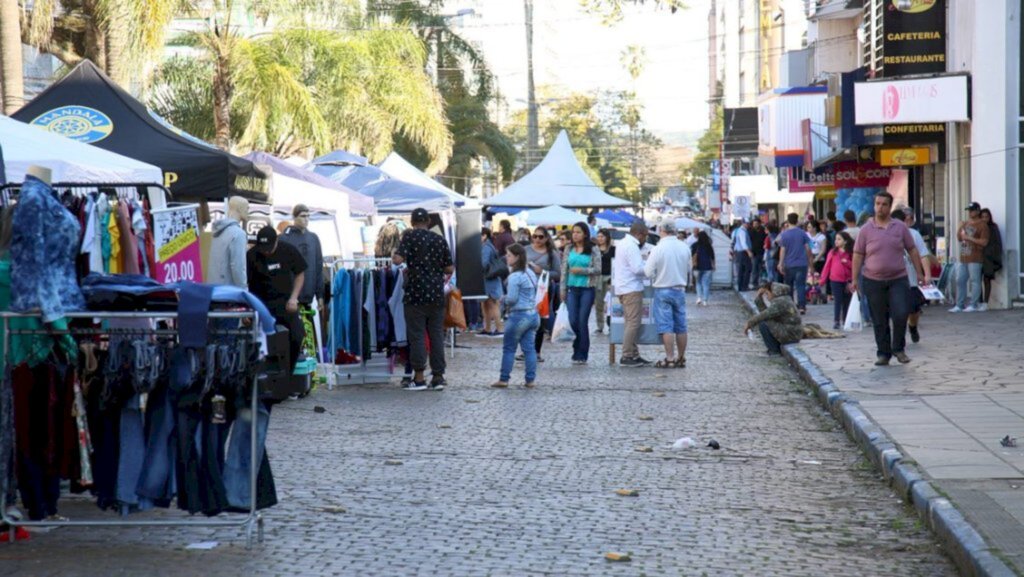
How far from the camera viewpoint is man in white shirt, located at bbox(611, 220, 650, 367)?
17.0 metres

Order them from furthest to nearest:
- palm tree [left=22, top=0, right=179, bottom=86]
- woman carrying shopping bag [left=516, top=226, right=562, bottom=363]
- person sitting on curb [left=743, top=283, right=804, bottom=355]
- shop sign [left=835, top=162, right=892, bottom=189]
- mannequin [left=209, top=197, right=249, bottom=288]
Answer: shop sign [left=835, top=162, right=892, bottom=189], woman carrying shopping bag [left=516, top=226, right=562, bottom=363], palm tree [left=22, top=0, right=179, bottom=86], person sitting on curb [left=743, top=283, right=804, bottom=355], mannequin [left=209, top=197, right=249, bottom=288]

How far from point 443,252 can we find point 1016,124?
1303cm

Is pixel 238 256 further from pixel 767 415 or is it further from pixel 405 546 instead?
pixel 405 546

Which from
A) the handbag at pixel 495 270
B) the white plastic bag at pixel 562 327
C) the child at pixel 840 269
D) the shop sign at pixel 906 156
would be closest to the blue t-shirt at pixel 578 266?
the white plastic bag at pixel 562 327

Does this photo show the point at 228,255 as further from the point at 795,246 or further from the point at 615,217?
the point at 615,217

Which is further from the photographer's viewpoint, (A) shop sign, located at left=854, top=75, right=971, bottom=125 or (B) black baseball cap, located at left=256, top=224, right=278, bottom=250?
(A) shop sign, located at left=854, top=75, right=971, bottom=125

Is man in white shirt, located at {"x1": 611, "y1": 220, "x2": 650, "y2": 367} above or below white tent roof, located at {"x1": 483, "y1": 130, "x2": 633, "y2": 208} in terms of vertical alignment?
below

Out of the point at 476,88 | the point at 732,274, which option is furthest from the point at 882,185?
the point at 476,88

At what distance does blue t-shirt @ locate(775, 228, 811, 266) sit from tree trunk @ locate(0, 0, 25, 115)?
13541mm

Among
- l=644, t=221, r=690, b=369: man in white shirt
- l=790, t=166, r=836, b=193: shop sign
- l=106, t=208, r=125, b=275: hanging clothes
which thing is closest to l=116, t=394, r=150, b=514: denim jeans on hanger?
l=106, t=208, r=125, b=275: hanging clothes

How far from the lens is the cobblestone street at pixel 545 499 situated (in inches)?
266

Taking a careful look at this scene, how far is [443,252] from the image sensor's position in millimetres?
14555

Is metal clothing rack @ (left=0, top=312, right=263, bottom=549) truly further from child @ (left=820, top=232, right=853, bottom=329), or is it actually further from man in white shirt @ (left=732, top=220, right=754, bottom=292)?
man in white shirt @ (left=732, top=220, right=754, bottom=292)

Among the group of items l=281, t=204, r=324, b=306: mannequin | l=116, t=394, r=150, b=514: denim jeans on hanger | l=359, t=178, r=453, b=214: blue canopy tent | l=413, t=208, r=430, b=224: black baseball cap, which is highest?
l=359, t=178, r=453, b=214: blue canopy tent
